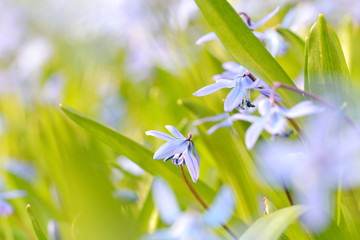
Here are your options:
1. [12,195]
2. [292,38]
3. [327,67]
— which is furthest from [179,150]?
[12,195]

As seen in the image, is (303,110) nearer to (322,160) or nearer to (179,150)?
(322,160)

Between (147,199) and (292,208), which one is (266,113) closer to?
(292,208)

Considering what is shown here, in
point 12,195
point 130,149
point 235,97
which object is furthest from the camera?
point 12,195

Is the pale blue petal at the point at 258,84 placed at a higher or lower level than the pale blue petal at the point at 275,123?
higher

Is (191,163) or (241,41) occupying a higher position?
(241,41)

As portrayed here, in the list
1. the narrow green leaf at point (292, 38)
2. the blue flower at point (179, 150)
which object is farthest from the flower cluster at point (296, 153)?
the narrow green leaf at point (292, 38)

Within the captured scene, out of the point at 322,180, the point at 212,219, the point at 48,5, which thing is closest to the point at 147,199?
the point at 212,219

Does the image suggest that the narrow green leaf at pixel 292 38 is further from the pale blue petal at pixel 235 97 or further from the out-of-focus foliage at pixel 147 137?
the pale blue petal at pixel 235 97
